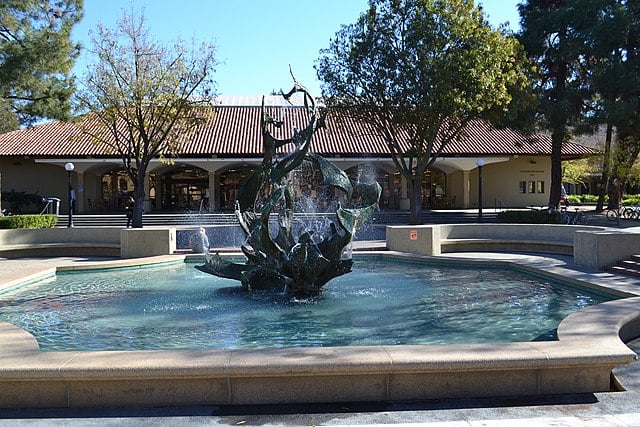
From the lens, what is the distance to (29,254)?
1711 centimetres

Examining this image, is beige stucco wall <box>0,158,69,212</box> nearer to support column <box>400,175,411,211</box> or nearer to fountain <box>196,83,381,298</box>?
support column <box>400,175,411,211</box>

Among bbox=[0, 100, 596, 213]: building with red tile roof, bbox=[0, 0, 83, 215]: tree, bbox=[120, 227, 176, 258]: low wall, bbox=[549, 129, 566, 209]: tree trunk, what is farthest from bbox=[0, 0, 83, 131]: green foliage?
bbox=[549, 129, 566, 209]: tree trunk

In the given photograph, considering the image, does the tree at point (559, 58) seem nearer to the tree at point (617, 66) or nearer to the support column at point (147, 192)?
the tree at point (617, 66)

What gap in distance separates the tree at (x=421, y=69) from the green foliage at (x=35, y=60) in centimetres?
961

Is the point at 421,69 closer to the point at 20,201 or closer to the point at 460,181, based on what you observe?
the point at 460,181

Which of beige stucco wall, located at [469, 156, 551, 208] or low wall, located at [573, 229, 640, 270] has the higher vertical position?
beige stucco wall, located at [469, 156, 551, 208]

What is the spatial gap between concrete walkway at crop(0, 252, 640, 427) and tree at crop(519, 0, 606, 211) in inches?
936

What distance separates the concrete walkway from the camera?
14.7ft

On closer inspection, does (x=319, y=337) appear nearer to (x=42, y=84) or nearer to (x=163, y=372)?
(x=163, y=372)

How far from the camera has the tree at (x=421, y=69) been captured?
21.3 meters

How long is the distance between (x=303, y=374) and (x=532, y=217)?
21090mm

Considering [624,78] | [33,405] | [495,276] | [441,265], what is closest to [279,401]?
[33,405]

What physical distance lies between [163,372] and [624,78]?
82.1 ft

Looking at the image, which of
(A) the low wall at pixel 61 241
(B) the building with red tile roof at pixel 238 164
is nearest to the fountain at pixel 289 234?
(A) the low wall at pixel 61 241
